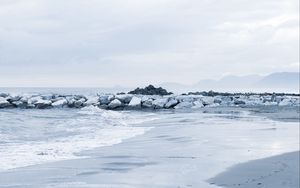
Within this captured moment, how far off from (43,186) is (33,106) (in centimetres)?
3043

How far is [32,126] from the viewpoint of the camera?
2056cm

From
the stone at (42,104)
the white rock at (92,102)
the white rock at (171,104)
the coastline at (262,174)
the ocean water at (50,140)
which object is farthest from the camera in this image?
the white rock at (92,102)

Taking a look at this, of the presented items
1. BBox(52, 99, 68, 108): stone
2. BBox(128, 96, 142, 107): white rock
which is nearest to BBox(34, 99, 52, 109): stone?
BBox(52, 99, 68, 108): stone

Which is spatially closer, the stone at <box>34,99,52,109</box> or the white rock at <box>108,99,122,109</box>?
the white rock at <box>108,99,122,109</box>

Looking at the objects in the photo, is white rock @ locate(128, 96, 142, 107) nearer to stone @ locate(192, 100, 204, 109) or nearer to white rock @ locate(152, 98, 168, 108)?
white rock @ locate(152, 98, 168, 108)

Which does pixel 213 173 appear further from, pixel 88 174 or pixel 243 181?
pixel 88 174

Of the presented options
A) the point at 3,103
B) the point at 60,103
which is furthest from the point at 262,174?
the point at 60,103

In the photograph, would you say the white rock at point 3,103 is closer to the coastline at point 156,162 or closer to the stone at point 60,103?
the stone at point 60,103

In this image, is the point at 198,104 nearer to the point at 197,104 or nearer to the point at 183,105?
the point at 197,104

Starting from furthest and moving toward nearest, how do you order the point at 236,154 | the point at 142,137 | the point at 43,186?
1. the point at 142,137
2. the point at 236,154
3. the point at 43,186

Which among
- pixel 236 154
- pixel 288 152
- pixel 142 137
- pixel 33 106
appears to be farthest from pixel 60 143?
pixel 33 106

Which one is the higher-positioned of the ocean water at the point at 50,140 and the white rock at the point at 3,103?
the white rock at the point at 3,103

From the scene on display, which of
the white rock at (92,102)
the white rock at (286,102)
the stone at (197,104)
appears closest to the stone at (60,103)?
the white rock at (92,102)

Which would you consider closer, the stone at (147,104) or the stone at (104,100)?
the stone at (147,104)
